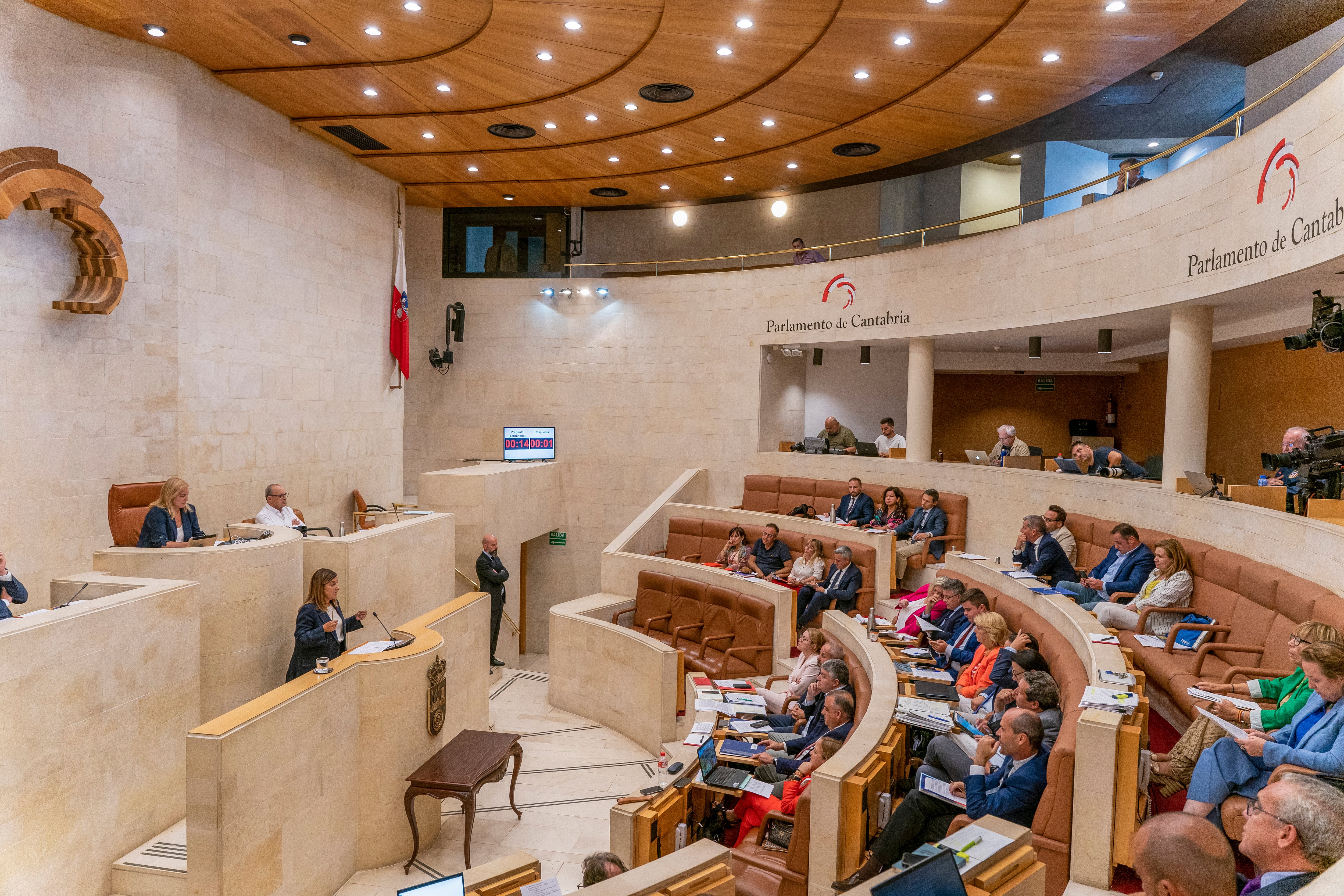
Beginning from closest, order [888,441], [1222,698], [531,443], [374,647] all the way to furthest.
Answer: [1222,698] → [374,647] → [888,441] → [531,443]

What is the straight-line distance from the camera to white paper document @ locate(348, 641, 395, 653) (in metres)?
5.95

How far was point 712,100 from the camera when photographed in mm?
9219

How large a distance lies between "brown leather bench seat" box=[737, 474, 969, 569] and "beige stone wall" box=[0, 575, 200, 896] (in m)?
6.43

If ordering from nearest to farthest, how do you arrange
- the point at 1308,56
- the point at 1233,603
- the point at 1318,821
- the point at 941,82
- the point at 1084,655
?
the point at 1318,821 → the point at 1084,655 → the point at 1233,603 → the point at 1308,56 → the point at 941,82

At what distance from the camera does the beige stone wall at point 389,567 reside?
24.4 ft

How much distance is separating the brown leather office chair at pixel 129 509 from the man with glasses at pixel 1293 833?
282 inches

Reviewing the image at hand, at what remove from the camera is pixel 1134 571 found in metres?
6.26

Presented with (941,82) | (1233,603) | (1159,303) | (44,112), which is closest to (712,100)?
(941,82)

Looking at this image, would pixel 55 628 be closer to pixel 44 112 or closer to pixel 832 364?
pixel 44 112

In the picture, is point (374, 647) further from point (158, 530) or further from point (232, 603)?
point (158, 530)

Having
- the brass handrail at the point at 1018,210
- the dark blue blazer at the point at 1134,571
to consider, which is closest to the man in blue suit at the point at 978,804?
the dark blue blazer at the point at 1134,571

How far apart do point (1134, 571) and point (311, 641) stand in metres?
6.24

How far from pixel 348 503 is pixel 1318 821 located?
1116 cm

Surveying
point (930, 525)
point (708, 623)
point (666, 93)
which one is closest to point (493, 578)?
point (708, 623)
